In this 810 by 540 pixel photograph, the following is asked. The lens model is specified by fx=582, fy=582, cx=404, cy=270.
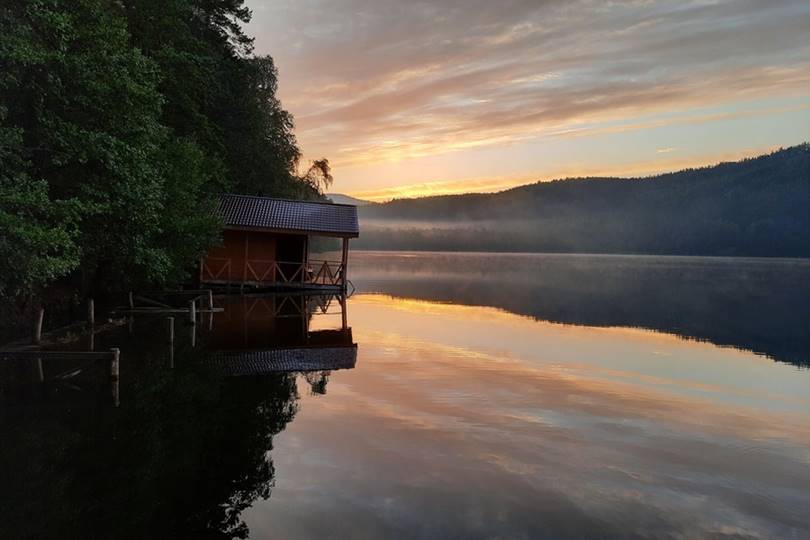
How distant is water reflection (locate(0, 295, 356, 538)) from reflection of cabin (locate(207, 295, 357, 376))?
12cm

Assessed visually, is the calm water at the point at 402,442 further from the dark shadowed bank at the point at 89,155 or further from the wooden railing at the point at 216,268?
the wooden railing at the point at 216,268

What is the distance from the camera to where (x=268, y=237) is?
1307 inches

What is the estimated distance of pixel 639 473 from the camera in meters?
8.12

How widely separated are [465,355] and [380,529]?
11.0m

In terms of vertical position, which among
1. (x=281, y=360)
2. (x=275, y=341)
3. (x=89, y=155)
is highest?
(x=89, y=155)

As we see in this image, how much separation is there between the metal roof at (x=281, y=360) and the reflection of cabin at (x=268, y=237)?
16046mm

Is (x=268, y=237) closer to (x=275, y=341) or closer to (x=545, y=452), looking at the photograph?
(x=275, y=341)

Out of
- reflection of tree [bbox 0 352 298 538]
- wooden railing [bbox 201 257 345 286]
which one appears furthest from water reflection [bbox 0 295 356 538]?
wooden railing [bbox 201 257 345 286]

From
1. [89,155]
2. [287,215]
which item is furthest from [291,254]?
[89,155]

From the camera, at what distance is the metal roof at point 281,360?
13.6 metres

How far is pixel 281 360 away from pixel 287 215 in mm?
18693

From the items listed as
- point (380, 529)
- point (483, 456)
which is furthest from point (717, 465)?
point (380, 529)

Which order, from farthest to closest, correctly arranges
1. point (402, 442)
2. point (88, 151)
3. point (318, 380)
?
point (88, 151), point (318, 380), point (402, 442)

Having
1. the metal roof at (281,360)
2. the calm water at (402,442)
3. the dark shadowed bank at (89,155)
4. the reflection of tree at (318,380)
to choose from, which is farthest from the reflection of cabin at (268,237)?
the reflection of tree at (318,380)
